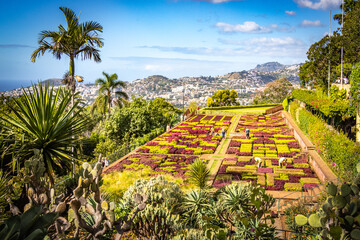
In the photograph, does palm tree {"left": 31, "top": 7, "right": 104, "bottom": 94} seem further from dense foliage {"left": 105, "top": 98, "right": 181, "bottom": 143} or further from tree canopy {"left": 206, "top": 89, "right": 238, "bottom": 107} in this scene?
tree canopy {"left": 206, "top": 89, "right": 238, "bottom": 107}

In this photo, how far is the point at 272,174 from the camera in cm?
1634

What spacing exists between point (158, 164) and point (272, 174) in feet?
23.4

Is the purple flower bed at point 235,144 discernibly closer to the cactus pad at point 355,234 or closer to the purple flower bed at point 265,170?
the purple flower bed at point 265,170

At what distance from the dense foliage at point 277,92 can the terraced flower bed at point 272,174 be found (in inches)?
1772

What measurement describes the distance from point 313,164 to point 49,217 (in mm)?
17276

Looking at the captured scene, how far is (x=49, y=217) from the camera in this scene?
2.72m

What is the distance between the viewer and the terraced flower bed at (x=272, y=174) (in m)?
14.6

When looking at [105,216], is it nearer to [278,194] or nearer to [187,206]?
[187,206]

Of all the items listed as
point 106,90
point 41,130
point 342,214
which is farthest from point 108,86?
point 342,214

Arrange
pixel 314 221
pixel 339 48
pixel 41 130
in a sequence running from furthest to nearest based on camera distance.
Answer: pixel 339 48, pixel 41 130, pixel 314 221

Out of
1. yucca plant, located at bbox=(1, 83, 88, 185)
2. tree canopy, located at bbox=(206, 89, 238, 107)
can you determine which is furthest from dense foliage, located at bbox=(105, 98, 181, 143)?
tree canopy, located at bbox=(206, 89, 238, 107)

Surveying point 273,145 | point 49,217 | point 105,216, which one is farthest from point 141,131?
point 49,217

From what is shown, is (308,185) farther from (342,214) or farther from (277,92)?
(277,92)

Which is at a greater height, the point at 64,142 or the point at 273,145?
the point at 64,142
